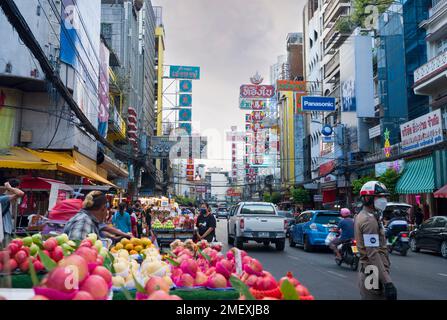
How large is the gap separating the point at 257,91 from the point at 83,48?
52519 mm

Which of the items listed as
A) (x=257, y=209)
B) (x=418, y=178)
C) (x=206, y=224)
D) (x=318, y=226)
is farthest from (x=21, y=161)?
(x=418, y=178)

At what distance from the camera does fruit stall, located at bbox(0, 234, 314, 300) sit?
2.39 metres

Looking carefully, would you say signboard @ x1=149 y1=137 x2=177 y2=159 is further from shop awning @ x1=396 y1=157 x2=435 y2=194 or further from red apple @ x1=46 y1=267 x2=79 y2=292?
red apple @ x1=46 y1=267 x2=79 y2=292

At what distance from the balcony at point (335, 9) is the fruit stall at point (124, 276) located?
45.3 m

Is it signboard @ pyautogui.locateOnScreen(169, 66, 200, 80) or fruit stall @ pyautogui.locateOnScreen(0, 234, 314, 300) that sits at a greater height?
signboard @ pyautogui.locateOnScreen(169, 66, 200, 80)

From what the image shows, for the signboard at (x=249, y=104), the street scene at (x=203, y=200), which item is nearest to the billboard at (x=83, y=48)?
the street scene at (x=203, y=200)

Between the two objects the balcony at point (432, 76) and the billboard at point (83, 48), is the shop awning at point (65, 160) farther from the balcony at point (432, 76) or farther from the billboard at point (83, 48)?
the balcony at point (432, 76)

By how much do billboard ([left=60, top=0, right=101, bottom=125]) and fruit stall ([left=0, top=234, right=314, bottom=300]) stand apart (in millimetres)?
17553

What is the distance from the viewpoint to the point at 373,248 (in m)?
5.08

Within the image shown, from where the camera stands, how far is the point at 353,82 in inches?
1405

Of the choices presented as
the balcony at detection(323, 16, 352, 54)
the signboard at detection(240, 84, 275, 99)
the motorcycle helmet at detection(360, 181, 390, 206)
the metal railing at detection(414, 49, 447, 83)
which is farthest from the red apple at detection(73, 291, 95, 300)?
the signboard at detection(240, 84, 275, 99)

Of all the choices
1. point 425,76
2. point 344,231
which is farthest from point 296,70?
point 344,231

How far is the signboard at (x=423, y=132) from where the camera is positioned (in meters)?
23.0
